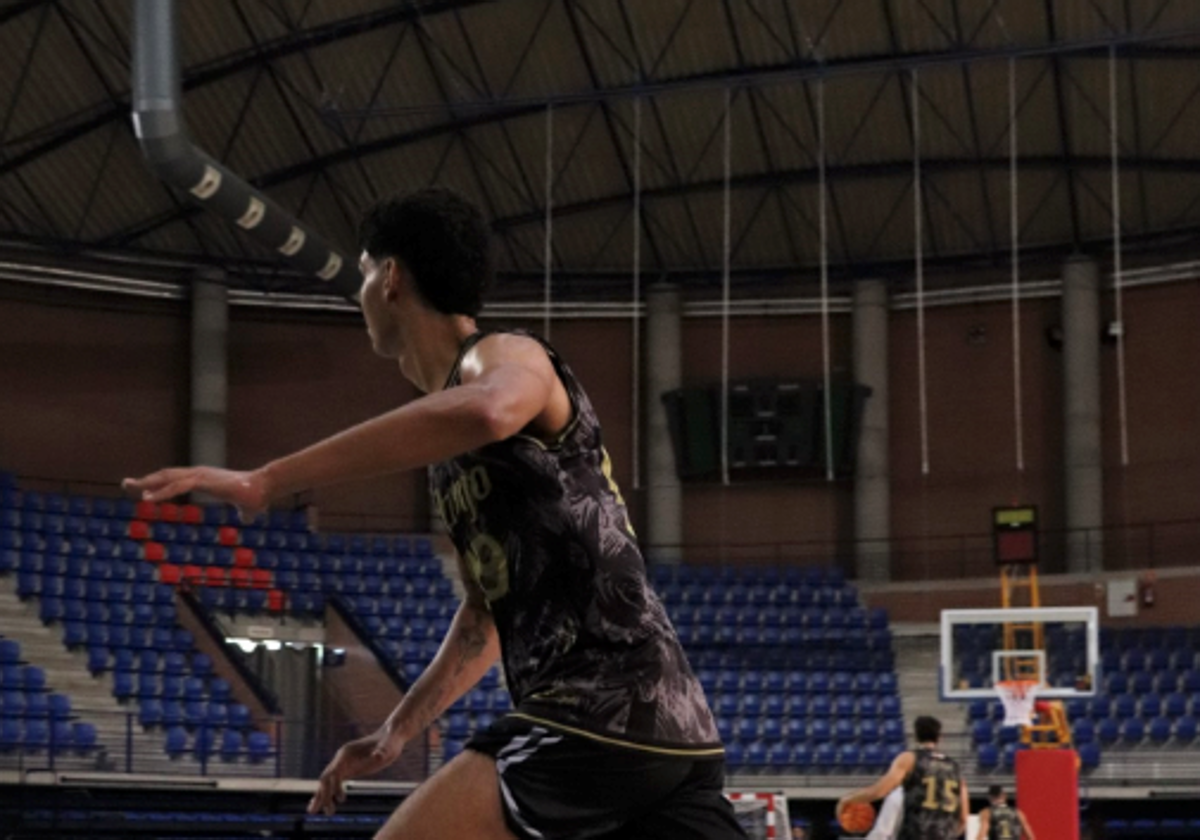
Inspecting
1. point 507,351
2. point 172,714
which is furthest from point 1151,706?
point 507,351

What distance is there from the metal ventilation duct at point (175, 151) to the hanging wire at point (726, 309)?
A: 7.27 metres

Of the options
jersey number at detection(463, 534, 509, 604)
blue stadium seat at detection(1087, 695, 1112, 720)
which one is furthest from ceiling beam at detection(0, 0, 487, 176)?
jersey number at detection(463, 534, 509, 604)

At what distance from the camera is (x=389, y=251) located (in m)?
4.31

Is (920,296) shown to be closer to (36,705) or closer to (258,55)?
(258,55)

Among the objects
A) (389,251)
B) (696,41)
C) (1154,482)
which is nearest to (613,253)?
(696,41)

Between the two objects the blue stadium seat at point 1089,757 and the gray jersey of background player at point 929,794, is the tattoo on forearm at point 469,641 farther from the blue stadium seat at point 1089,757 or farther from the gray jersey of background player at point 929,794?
the blue stadium seat at point 1089,757

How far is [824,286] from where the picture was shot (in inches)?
1270

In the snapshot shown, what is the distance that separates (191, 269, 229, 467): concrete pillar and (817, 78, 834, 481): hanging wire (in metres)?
10.4

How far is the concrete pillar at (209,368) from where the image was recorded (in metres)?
32.2

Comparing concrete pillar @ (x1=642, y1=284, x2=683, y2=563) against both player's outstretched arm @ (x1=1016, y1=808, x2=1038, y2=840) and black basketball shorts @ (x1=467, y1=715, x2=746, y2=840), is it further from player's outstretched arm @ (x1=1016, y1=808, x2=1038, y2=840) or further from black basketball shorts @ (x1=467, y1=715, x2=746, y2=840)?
black basketball shorts @ (x1=467, y1=715, x2=746, y2=840)

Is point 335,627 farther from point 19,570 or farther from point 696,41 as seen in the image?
point 696,41

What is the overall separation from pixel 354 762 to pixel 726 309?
28858mm

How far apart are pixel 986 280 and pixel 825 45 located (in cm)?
684

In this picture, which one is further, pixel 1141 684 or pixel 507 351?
pixel 1141 684
